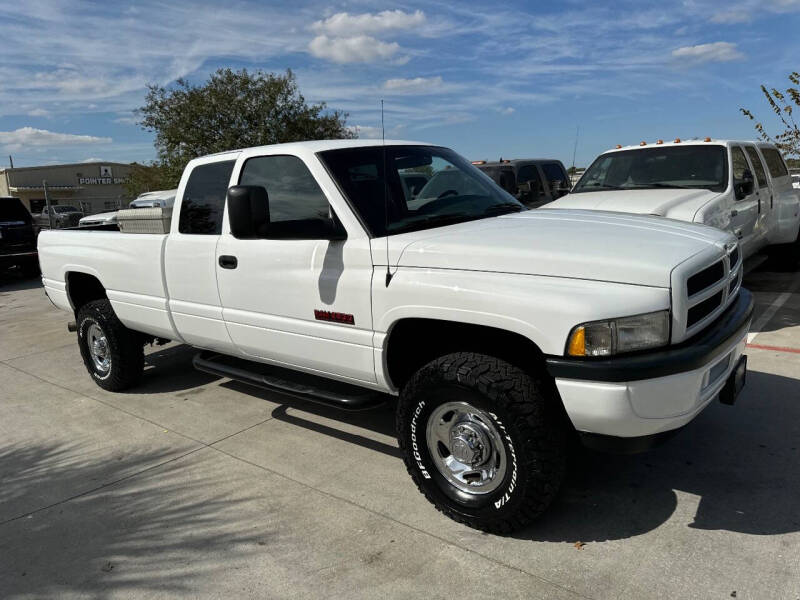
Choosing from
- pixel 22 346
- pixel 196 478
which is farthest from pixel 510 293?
pixel 22 346

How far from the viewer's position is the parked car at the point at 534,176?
1064 cm

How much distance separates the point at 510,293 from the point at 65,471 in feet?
10.5

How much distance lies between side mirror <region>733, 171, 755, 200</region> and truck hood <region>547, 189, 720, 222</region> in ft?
1.31

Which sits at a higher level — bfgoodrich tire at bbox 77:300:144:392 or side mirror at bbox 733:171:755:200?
side mirror at bbox 733:171:755:200

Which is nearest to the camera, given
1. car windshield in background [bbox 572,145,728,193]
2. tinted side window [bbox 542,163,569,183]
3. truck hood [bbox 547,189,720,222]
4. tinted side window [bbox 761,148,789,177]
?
truck hood [bbox 547,189,720,222]


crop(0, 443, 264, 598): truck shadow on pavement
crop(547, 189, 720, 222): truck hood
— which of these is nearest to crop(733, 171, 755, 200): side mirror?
crop(547, 189, 720, 222): truck hood

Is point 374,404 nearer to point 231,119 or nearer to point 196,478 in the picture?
point 196,478

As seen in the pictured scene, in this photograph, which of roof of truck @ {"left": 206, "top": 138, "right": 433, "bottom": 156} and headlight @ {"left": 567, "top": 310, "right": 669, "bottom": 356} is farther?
roof of truck @ {"left": 206, "top": 138, "right": 433, "bottom": 156}

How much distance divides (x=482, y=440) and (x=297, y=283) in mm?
1462

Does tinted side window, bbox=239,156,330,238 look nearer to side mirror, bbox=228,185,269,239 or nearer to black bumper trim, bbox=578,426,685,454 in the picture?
side mirror, bbox=228,185,269,239

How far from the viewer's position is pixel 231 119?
24250 mm

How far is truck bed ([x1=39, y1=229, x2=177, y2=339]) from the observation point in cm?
→ 487

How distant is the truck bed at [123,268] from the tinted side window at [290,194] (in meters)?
1.09

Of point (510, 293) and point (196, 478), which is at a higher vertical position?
point (510, 293)
